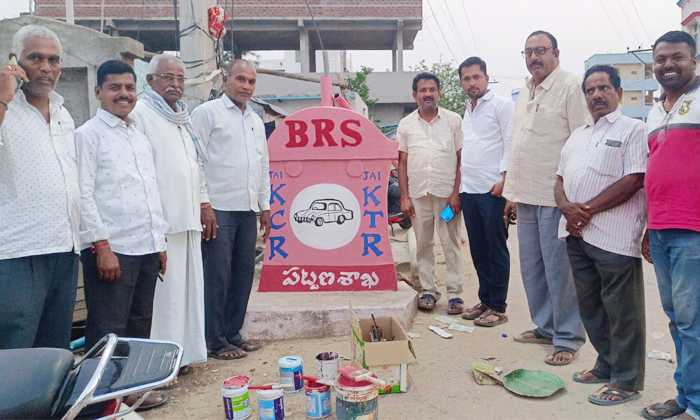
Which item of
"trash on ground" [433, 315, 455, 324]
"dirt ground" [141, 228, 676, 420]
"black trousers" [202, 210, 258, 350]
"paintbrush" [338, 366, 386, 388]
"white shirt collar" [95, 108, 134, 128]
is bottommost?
"dirt ground" [141, 228, 676, 420]

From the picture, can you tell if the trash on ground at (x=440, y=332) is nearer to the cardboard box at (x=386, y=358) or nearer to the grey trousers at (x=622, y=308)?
the cardboard box at (x=386, y=358)

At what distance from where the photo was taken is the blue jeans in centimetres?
254

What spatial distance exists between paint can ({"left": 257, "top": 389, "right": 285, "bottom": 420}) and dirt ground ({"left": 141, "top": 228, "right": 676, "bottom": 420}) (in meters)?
0.17

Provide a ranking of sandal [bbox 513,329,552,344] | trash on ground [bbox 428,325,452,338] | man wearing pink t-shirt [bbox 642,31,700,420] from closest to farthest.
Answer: man wearing pink t-shirt [bbox 642,31,700,420], sandal [bbox 513,329,552,344], trash on ground [bbox 428,325,452,338]

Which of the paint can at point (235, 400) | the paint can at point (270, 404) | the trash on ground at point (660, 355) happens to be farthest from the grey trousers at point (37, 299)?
the trash on ground at point (660, 355)

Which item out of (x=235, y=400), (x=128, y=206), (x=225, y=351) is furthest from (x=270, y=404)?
(x=128, y=206)

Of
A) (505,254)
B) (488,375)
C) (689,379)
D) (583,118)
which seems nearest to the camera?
(689,379)

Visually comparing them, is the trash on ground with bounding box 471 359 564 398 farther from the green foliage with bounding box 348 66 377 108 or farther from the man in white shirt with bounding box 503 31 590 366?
the green foliage with bounding box 348 66 377 108

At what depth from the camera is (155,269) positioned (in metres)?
3.11

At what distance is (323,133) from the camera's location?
4.54 meters

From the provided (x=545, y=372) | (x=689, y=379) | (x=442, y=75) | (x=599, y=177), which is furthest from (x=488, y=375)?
(x=442, y=75)

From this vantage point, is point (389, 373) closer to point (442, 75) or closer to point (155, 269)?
point (155, 269)

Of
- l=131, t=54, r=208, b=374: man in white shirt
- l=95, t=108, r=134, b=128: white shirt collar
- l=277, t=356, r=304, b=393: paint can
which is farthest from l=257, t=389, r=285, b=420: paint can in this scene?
l=95, t=108, r=134, b=128: white shirt collar

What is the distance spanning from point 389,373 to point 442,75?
25.3 metres
